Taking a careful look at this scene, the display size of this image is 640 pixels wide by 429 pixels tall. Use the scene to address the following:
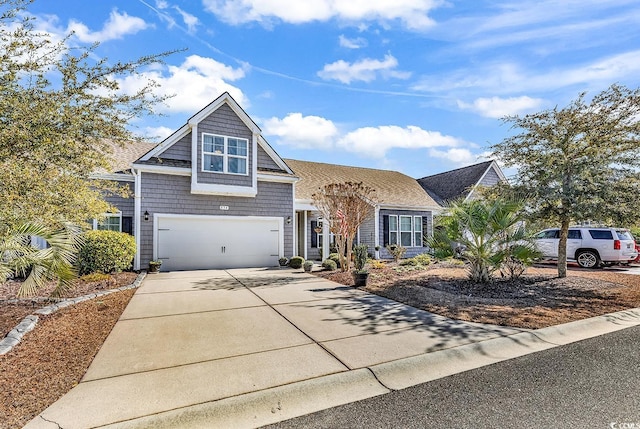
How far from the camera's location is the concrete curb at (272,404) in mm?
2758

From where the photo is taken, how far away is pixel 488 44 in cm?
909

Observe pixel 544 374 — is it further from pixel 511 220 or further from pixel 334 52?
pixel 334 52

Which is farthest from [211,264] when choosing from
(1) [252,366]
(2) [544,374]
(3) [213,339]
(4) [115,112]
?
(2) [544,374]

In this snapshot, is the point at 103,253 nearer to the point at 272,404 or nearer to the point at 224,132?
the point at 224,132

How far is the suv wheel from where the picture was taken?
44.6ft

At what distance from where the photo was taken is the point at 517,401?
10.1 feet

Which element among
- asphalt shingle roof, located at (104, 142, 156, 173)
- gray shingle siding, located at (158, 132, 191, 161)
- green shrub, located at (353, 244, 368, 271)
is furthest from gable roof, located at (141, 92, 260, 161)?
green shrub, located at (353, 244, 368, 271)

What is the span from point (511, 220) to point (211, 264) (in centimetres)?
1082

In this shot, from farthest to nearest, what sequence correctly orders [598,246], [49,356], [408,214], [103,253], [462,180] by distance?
1. [462,180]
2. [408,214]
3. [598,246]
4. [103,253]
5. [49,356]

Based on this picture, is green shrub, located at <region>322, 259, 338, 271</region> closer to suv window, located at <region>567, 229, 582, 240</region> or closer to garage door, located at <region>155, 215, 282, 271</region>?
garage door, located at <region>155, 215, 282, 271</region>

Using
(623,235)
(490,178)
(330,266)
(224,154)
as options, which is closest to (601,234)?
(623,235)

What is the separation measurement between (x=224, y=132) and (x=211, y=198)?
278cm

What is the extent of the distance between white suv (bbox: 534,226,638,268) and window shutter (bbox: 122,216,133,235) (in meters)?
15.9

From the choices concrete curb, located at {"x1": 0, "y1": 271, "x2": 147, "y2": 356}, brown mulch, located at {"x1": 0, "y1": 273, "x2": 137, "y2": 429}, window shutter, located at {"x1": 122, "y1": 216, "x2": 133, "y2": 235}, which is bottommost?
brown mulch, located at {"x1": 0, "y1": 273, "x2": 137, "y2": 429}
